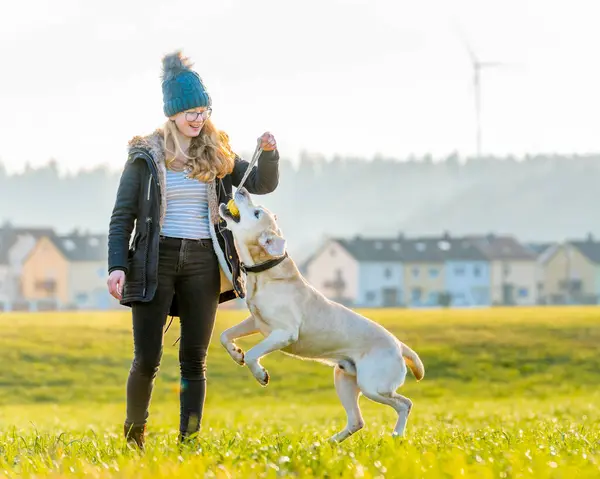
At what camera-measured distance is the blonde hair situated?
26.1ft

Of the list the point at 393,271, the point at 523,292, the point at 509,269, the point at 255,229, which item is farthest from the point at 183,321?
the point at 523,292

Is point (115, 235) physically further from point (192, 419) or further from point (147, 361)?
point (192, 419)

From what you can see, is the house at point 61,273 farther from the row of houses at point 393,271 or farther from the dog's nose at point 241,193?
the dog's nose at point 241,193

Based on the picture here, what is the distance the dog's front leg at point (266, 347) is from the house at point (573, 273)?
114 metres

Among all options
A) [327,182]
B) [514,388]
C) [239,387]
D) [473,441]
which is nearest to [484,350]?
[514,388]

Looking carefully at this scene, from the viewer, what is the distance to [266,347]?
25.3ft

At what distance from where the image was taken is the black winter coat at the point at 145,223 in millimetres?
7742

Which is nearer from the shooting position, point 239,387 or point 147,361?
point 147,361

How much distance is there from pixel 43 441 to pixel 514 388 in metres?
21.4

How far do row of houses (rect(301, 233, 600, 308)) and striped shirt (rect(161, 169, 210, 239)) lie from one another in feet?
333

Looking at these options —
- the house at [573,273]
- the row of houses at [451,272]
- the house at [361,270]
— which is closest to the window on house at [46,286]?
the house at [361,270]

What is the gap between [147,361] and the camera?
8031mm

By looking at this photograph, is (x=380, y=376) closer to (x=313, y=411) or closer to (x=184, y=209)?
(x=184, y=209)

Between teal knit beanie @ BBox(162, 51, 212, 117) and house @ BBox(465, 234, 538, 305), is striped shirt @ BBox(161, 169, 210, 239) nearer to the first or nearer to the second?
teal knit beanie @ BBox(162, 51, 212, 117)
